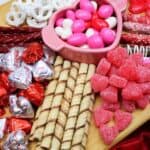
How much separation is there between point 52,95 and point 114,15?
0.98 ft

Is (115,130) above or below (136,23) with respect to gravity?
below

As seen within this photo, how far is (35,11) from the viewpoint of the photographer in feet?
3.99

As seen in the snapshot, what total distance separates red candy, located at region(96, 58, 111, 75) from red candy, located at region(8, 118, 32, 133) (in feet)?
0.73

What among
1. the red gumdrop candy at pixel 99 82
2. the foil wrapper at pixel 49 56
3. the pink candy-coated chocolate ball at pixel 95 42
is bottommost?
the red gumdrop candy at pixel 99 82

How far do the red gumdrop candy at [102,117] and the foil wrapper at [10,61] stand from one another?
0.25 meters

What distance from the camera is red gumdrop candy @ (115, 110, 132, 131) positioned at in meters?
1.03

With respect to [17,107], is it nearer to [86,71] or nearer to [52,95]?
[52,95]

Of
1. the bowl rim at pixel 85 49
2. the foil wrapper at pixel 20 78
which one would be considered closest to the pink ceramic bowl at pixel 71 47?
the bowl rim at pixel 85 49

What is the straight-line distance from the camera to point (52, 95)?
108cm

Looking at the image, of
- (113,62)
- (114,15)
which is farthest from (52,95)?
(114,15)

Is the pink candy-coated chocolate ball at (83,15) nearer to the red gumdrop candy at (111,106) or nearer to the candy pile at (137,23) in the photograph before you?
the candy pile at (137,23)

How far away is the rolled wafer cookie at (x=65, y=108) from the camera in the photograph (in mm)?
1015

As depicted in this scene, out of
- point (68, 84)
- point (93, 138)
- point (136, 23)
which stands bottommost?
point (93, 138)

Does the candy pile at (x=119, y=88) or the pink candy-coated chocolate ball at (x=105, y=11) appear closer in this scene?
the candy pile at (x=119, y=88)
